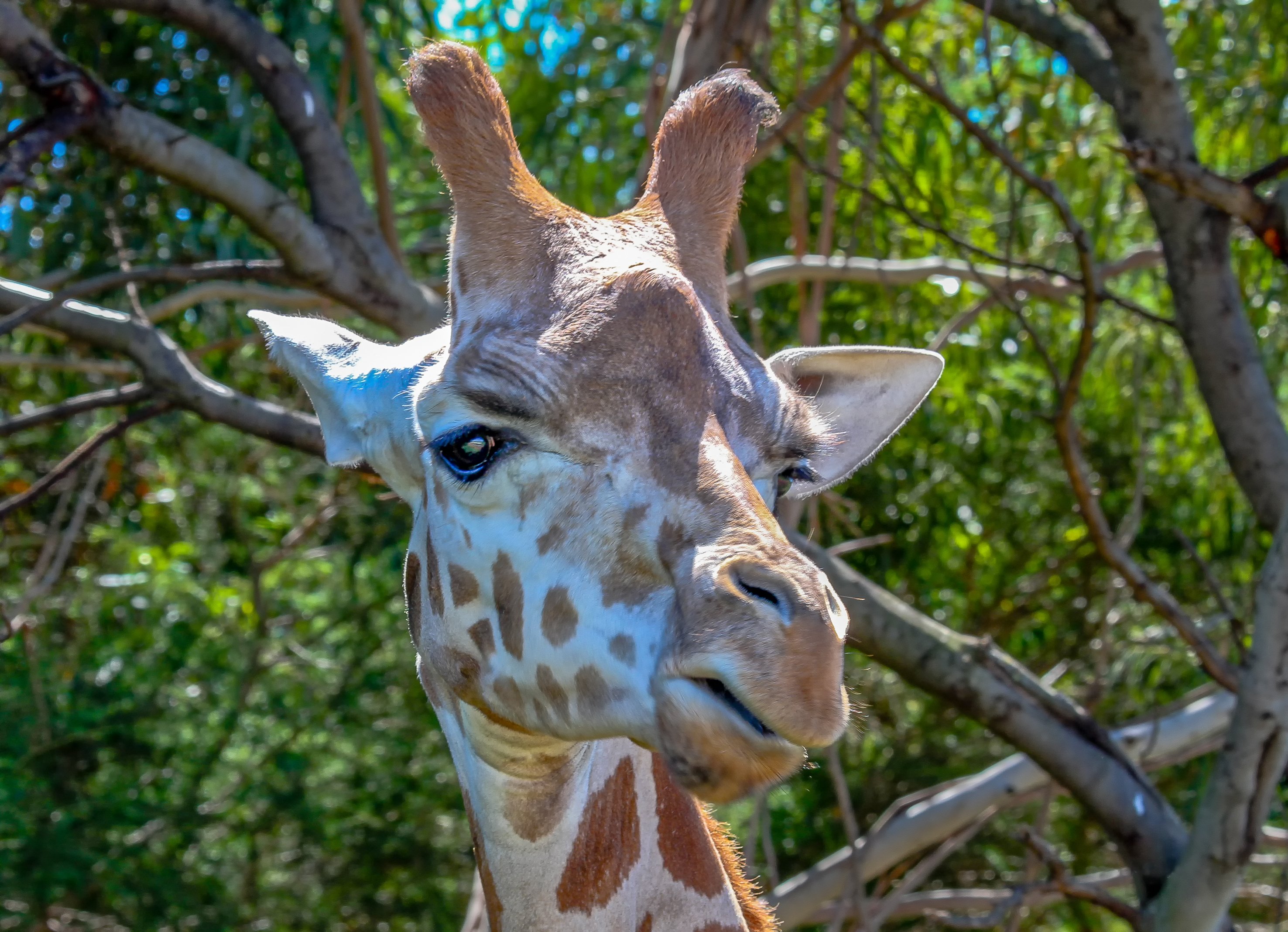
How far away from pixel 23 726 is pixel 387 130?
2.94m

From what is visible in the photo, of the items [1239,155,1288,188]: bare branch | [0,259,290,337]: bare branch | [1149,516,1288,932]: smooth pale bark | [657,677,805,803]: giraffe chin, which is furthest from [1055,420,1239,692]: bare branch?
[0,259,290,337]: bare branch

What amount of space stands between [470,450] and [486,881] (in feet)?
2.22

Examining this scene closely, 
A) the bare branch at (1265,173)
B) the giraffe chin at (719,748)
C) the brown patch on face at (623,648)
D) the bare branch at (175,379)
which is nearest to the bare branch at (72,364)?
the bare branch at (175,379)

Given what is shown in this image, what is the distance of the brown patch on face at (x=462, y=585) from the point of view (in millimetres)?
1635

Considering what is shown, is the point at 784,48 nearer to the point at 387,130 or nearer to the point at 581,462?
the point at 387,130

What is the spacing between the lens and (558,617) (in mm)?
1505

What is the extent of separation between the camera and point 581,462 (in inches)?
58.7

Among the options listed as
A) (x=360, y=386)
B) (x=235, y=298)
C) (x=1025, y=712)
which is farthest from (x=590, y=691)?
(x=235, y=298)

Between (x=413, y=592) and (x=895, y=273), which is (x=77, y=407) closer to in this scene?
(x=413, y=592)

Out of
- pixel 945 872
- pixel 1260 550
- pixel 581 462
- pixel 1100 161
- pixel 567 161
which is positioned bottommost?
pixel 945 872

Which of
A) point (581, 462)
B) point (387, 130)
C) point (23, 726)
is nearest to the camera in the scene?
point (581, 462)

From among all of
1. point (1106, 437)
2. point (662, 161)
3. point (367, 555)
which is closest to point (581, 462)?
point (662, 161)

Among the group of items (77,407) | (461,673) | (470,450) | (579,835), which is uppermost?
(77,407)

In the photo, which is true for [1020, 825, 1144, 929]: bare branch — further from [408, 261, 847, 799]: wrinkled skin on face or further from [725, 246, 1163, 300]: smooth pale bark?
[725, 246, 1163, 300]: smooth pale bark
